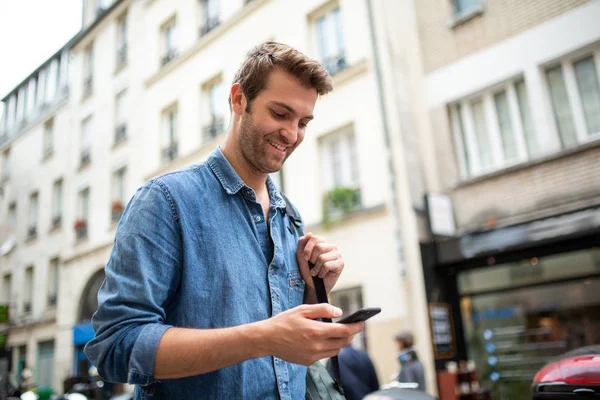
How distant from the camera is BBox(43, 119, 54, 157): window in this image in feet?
49.6

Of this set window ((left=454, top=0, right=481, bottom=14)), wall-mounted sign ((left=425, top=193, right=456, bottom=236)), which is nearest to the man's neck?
wall-mounted sign ((left=425, top=193, right=456, bottom=236))

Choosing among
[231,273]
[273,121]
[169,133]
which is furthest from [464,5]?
[231,273]

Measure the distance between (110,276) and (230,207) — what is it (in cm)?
36

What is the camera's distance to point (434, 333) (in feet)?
24.5

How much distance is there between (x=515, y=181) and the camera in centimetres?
733

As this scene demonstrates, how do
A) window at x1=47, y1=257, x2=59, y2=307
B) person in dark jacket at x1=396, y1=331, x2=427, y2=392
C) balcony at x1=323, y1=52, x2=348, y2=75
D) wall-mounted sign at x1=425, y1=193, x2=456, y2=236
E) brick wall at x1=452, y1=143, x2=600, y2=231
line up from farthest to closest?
window at x1=47, y1=257, x2=59, y2=307 → balcony at x1=323, y1=52, x2=348, y2=75 → wall-mounted sign at x1=425, y1=193, x2=456, y2=236 → brick wall at x1=452, y1=143, x2=600, y2=231 → person in dark jacket at x1=396, y1=331, x2=427, y2=392

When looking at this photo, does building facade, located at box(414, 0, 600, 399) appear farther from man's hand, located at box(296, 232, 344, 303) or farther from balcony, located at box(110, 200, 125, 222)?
balcony, located at box(110, 200, 125, 222)

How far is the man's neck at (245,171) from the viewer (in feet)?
4.84

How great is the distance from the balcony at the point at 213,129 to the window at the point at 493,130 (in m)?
5.26

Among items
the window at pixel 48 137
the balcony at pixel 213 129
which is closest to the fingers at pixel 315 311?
the balcony at pixel 213 129

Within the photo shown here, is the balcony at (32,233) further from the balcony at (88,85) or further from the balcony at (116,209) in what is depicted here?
the balcony at (88,85)

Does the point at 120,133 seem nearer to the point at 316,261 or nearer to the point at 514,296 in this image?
the point at 514,296

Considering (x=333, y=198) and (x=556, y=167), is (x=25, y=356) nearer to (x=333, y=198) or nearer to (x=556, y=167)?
(x=333, y=198)

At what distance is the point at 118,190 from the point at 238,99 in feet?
46.2
